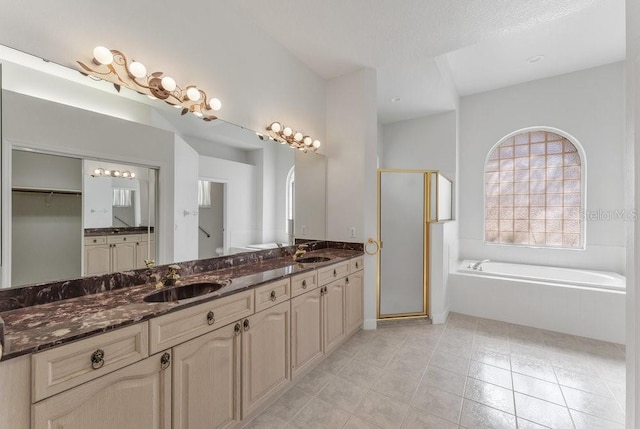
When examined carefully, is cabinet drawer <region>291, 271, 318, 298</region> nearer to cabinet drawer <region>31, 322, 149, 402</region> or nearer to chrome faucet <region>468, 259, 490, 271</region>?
cabinet drawer <region>31, 322, 149, 402</region>

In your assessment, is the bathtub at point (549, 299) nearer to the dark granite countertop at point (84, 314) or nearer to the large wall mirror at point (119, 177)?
the large wall mirror at point (119, 177)

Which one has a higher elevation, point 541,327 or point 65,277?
point 65,277

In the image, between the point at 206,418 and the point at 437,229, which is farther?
the point at 437,229

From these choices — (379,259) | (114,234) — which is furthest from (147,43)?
(379,259)

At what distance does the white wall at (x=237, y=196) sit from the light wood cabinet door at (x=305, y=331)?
760 millimetres

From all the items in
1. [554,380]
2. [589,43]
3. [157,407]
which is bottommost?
[554,380]

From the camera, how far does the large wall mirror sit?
1.18 meters

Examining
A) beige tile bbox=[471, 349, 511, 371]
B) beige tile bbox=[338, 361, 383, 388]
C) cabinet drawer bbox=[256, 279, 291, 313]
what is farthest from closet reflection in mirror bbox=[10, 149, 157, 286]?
beige tile bbox=[471, 349, 511, 371]

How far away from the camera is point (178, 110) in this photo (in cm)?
178

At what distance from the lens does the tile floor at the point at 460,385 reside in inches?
64.2

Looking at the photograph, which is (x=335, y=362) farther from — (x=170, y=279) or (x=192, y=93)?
(x=192, y=93)

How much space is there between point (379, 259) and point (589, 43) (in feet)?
11.0

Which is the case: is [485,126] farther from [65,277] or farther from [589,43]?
[65,277]

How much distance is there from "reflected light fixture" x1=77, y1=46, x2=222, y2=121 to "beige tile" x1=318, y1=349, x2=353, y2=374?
215 cm
